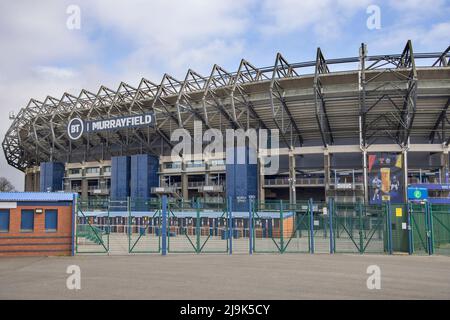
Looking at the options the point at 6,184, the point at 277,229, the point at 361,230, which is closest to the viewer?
the point at 361,230

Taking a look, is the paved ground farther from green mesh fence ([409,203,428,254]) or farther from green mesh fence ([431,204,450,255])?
green mesh fence ([431,204,450,255])

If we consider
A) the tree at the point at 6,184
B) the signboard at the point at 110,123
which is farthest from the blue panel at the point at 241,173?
the tree at the point at 6,184

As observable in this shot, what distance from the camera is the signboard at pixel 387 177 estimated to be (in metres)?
41.6

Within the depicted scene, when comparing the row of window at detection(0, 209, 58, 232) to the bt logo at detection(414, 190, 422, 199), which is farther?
the bt logo at detection(414, 190, 422, 199)

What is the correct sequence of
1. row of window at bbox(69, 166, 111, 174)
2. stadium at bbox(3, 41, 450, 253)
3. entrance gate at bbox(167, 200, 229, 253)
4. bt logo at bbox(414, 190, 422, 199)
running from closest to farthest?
entrance gate at bbox(167, 200, 229, 253), bt logo at bbox(414, 190, 422, 199), stadium at bbox(3, 41, 450, 253), row of window at bbox(69, 166, 111, 174)

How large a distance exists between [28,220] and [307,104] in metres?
31.1

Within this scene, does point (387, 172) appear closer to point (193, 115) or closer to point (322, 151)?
point (322, 151)

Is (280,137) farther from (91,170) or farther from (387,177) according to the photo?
(91,170)

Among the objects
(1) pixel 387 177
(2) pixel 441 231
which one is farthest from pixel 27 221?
(1) pixel 387 177

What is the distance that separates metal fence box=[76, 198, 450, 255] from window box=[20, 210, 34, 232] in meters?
2.46

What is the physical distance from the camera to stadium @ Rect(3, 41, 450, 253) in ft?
118

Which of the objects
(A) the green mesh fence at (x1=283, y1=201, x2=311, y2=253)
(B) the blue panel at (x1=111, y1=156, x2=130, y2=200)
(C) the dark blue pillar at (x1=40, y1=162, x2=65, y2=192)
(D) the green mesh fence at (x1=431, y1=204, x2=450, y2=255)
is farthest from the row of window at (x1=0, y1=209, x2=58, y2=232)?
(C) the dark blue pillar at (x1=40, y1=162, x2=65, y2=192)

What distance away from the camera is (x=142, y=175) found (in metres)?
53.9
